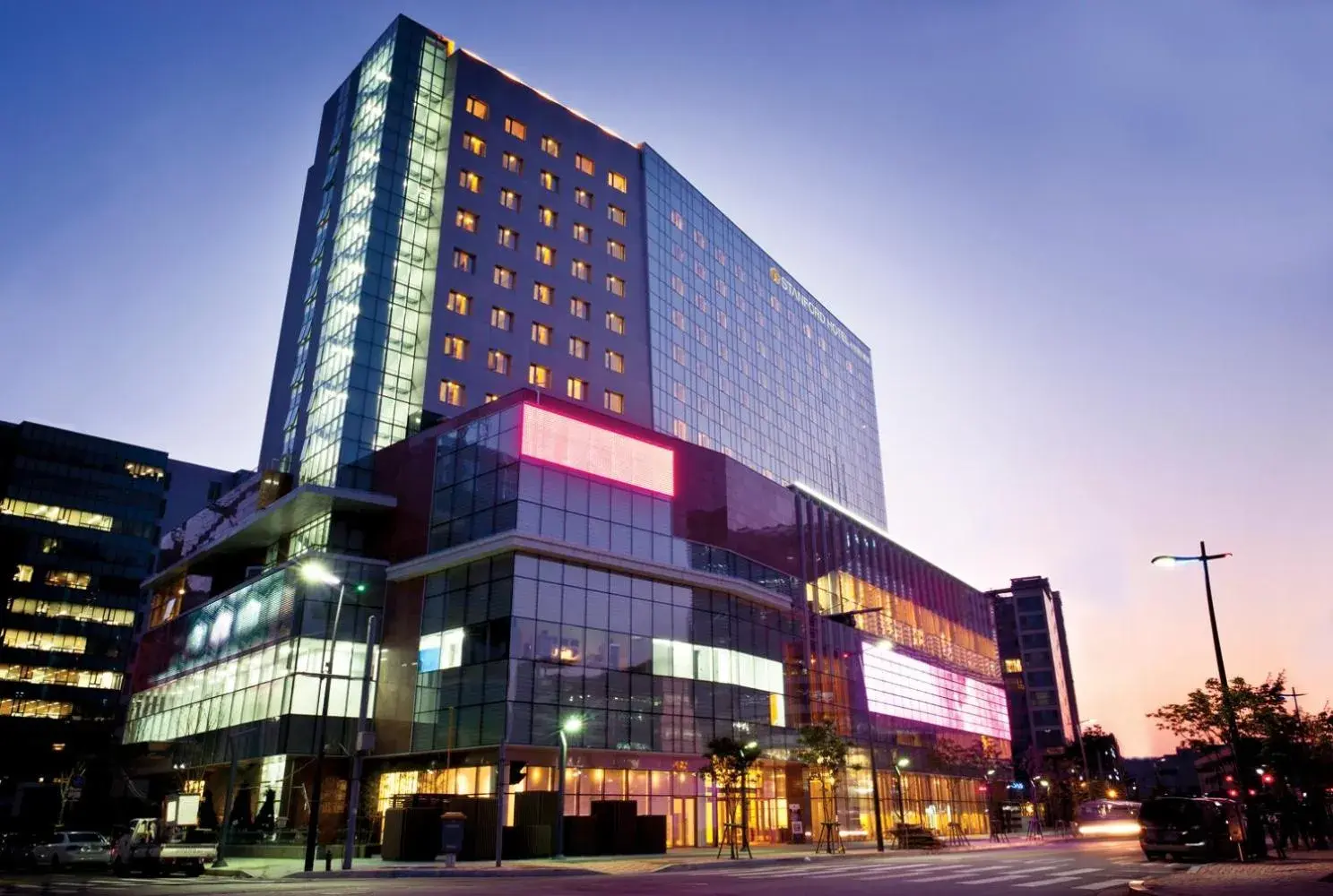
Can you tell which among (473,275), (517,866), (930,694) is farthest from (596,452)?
(930,694)

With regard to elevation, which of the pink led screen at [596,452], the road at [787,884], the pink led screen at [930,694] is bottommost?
the road at [787,884]

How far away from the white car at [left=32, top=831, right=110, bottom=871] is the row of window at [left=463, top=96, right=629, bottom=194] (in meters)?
56.3

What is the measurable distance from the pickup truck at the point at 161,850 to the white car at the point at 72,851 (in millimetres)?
6707

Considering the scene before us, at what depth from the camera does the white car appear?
134 ft

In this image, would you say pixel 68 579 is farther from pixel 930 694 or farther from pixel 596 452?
pixel 930 694

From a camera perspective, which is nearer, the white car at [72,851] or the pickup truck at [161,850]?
the pickup truck at [161,850]

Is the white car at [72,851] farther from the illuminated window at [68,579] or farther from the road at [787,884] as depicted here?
the illuminated window at [68,579]

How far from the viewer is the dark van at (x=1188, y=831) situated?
3073cm

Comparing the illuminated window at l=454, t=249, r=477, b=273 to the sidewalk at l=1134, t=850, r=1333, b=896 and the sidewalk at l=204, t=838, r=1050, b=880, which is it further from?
the sidewalk at l=1134, t=850, r=1333, b=896

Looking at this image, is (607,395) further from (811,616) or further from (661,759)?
(661,759)

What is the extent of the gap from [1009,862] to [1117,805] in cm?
5004

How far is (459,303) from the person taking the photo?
72.0 metres

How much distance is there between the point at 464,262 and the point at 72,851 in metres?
46.9

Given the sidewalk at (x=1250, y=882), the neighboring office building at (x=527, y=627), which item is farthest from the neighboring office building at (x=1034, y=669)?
the sidewalk at (x=1250, y=882)
